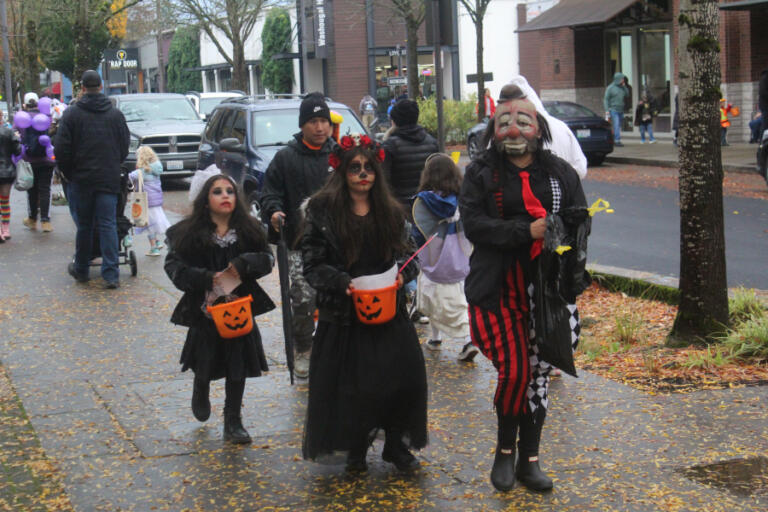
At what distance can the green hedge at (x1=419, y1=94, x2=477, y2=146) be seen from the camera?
1233 inches

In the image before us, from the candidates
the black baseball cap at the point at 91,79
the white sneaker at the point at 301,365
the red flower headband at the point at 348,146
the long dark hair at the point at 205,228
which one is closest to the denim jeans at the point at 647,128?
the black baseball cap at the point at 91,79

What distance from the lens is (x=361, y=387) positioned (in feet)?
16.2

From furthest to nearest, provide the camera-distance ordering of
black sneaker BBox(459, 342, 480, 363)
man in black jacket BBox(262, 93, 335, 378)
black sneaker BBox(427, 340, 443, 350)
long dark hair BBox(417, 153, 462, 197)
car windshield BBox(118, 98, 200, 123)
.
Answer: car windshield BBox(118, 98, 200, 123) < black sneaker BBox(427, 340, 443, 350) < long dark hair BBox(417, 153, 462, 197) < black sneaker BBox(459, 342, 480, 363) < man in black jacket BBox(262, 93, 335, 378)

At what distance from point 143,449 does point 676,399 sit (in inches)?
116

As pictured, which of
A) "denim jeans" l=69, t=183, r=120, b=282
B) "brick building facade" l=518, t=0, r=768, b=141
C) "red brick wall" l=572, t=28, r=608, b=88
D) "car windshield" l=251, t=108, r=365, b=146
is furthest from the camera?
→ "red brick wall" l=572, t=28, r=608, b=88

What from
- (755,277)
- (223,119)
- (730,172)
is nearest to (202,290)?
(755,277)

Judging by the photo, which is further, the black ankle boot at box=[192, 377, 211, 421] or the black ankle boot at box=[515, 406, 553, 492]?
the black ankle boot at box=[192, 377, 211, 421]

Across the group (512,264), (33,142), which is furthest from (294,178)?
(33,142)

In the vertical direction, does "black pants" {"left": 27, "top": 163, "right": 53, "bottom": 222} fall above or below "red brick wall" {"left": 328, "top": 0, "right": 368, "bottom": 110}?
below

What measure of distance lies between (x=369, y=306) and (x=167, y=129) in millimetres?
18604

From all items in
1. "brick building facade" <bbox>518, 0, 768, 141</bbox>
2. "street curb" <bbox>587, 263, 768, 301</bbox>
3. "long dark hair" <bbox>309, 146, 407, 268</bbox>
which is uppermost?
"brick building facade" <bbox>518, 0, 768, 141</bbox>

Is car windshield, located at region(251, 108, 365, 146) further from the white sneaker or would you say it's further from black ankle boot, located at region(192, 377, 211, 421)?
black ankle boot, located at region(192, 377, 211, 421)

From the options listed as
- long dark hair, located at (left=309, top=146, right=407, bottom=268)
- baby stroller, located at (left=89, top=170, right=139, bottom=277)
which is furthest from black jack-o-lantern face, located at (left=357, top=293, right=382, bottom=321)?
baby stroller, located at (left=89, top=170, right=139, bottom=277)

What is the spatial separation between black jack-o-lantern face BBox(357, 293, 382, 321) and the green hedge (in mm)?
26339
